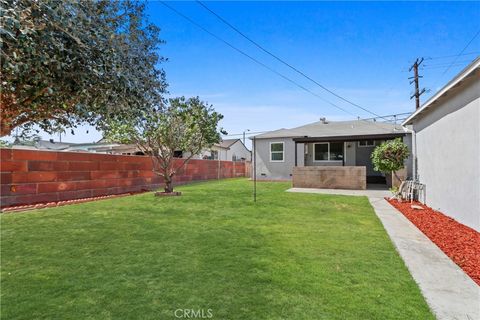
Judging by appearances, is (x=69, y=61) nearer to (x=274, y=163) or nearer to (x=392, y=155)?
(x=392, y=155)

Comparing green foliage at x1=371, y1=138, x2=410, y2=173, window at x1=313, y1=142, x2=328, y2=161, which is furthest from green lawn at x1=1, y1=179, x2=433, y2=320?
window at x1=313, y1=142, x2=328, y2=161

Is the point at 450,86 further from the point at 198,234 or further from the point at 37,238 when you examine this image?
the point at 37,238

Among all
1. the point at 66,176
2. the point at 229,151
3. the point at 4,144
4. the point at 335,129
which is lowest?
the point at 66,176

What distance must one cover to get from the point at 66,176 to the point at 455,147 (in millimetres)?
12100

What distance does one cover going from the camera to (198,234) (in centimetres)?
564

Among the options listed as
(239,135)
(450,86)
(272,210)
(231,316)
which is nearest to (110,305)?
(231,316)

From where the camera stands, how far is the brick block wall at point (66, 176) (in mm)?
8477

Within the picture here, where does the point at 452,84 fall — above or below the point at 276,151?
above

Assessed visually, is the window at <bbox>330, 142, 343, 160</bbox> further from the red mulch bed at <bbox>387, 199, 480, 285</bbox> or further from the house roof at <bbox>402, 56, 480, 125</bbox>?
the red mulch bed at <bbox>387, 199, 480, 285</bbox>

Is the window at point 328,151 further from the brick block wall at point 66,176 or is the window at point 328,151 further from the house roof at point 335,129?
the brick block wall at point 66,176

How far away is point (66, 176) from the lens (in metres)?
10.1

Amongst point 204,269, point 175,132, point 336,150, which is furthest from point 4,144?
point 336,150

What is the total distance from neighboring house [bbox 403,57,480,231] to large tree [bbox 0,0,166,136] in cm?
617

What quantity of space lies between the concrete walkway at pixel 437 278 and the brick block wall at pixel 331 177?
8029 mm
